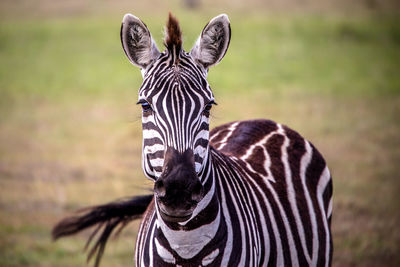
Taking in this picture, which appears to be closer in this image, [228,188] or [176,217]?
[176,217]

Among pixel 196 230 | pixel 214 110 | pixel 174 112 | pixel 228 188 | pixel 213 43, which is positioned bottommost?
pixel 214 110

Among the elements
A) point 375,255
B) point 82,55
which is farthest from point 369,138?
point 82,55

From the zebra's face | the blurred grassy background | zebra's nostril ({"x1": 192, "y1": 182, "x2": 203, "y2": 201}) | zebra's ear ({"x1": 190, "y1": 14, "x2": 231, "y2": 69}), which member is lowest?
the blurred grassy background

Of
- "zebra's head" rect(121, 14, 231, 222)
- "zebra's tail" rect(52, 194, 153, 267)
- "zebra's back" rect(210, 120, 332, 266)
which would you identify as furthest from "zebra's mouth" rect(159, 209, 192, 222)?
"zebra's tail" rect(52, 194, 153, 267)

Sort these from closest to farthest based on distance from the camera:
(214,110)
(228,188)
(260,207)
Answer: (228,188) < (260,207) < (214,110)

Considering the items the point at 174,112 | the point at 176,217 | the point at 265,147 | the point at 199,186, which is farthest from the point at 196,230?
the point at 265,147

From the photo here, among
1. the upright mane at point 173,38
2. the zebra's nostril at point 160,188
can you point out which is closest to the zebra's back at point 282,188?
the zebra's nostril at point 160,188

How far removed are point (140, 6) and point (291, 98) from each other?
51.8 ft

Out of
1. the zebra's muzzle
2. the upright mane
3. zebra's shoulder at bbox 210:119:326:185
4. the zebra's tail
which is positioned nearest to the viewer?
the zebra's muzzle

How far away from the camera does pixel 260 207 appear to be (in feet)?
11.4

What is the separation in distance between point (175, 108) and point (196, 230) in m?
0.68

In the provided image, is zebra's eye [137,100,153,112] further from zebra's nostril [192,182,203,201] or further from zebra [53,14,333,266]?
zebra's nostril [192,182,203,201]

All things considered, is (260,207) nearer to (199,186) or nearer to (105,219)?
(199,186)

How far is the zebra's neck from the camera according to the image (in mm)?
2918
